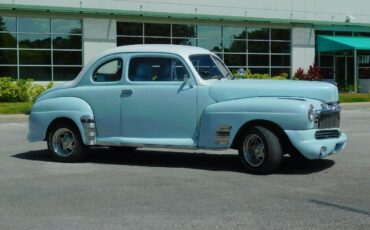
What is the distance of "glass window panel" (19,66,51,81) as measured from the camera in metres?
26.8

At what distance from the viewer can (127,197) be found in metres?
7.45

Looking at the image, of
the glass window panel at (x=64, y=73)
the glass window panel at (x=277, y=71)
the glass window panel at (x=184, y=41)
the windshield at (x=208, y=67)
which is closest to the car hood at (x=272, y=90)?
the windshield at (x=208, y=67)

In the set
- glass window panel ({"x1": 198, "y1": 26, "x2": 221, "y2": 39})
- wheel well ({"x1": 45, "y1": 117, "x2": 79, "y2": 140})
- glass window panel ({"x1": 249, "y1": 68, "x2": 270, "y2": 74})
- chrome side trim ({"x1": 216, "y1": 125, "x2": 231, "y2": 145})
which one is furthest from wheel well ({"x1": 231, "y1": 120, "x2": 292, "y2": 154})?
glass window panel ({"x1": 249, "y1": 68, "x2": 270, "y2": 74})

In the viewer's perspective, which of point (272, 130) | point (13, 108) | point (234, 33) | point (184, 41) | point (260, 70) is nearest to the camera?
point (272, 130)

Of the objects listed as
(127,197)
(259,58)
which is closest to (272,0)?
(259,58)

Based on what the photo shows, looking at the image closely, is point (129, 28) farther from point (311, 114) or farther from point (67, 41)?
point (311, 114)

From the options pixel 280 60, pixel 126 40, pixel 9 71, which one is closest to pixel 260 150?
pixel 9 71

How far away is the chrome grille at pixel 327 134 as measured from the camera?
28.9 ft

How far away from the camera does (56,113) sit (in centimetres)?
1022

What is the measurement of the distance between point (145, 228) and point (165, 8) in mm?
24477

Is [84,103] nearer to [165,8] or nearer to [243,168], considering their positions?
[243,168]

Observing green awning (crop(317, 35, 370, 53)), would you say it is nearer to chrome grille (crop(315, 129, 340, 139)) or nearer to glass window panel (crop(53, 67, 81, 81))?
glass window panel (crop(53, 67, 81, 81))

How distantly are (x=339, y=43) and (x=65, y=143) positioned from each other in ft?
83.7

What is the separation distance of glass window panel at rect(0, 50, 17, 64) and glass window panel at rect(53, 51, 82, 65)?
1.75 meters
